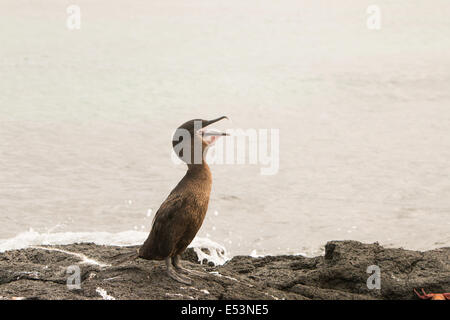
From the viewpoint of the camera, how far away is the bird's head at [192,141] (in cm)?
369

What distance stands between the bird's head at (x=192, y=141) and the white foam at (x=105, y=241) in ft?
4.63

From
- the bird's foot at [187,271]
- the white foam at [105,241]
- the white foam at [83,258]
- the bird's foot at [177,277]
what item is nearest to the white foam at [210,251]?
the white foam at [105,241]

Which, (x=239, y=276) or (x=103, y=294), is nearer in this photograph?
(x=103, y=294)

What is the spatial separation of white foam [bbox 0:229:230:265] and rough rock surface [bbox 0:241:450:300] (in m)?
0.24

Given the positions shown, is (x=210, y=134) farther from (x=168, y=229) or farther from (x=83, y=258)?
(x=83, y=258)

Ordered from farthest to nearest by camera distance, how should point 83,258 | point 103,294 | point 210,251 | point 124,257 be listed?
1. point 210,251
2. point 83,258
3. point 124,257
4. point 103,294

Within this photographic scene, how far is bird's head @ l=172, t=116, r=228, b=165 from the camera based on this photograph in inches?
145

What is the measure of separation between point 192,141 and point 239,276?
2.97 feet

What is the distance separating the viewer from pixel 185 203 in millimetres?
3674

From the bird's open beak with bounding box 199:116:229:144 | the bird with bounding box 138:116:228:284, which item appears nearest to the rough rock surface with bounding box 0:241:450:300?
the bird with bounding box 138:116:228:284

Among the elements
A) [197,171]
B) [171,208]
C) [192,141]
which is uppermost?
[192,141]

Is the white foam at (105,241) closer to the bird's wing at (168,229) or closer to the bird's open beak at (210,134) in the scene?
the bird's wing at (168,229)

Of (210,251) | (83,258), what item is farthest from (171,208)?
(210,251)

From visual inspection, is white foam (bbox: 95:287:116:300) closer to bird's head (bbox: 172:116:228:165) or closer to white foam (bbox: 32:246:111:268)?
white foam (bbox: 32:246:111:268)
